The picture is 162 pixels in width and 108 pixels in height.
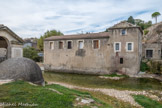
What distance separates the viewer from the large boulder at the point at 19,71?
28.7 feet

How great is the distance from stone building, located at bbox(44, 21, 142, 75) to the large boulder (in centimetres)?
1292

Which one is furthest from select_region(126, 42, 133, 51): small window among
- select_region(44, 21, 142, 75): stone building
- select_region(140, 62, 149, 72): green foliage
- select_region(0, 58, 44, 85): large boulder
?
select_region(0, 58, 44, 85): large boulder

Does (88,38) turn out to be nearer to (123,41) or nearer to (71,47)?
(71,47)

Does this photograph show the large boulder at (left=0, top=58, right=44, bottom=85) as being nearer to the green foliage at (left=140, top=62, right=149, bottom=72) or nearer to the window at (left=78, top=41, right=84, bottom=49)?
the window at (left=78, top=41, right=84, bottom=49)

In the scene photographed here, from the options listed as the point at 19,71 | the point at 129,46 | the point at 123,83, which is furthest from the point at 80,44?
the point at 19,71

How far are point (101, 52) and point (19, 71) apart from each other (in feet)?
48.1

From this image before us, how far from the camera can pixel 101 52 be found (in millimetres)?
21016

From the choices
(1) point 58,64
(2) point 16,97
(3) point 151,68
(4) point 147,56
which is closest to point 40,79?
(2) point 16,97

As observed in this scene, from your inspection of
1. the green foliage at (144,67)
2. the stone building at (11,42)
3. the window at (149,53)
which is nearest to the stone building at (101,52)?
the green foliage at (144,67)

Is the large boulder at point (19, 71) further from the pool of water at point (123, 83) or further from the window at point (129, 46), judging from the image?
the window at point (129, 46)

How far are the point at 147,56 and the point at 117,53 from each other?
27.4 feet

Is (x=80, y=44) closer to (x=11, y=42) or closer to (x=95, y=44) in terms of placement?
(x=95, y=44)

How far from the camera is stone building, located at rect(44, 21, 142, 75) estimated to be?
757 inches

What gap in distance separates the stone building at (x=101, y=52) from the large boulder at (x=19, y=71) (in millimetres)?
12921
